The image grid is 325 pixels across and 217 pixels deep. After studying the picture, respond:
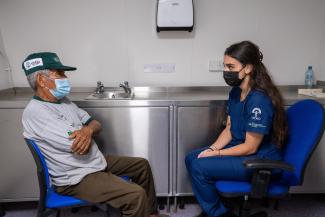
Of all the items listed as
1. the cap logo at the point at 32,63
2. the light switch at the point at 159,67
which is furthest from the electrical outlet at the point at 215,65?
the cap logo at the point at 32,63

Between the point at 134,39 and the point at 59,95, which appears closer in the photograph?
the point at 59,95

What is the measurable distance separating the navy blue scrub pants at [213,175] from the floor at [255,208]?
492 mm

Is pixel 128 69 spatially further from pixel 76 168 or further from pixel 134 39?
pixel 76 168

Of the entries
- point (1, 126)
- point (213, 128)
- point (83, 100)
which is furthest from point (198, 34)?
point (1, 126)

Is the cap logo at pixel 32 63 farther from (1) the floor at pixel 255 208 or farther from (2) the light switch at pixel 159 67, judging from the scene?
(1) the floor at pixel 255 208

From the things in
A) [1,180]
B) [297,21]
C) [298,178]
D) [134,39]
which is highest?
[297,21]

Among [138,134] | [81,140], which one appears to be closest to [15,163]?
[81,140]

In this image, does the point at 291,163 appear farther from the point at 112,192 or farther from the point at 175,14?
the point at 175,14

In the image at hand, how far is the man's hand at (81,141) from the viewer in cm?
125

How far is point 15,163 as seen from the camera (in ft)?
5.52

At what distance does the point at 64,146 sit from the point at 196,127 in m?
0.90

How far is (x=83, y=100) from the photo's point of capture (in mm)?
1661

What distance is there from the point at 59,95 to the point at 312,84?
7.03 feet

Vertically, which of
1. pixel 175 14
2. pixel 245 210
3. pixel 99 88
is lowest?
pixel 245 210
